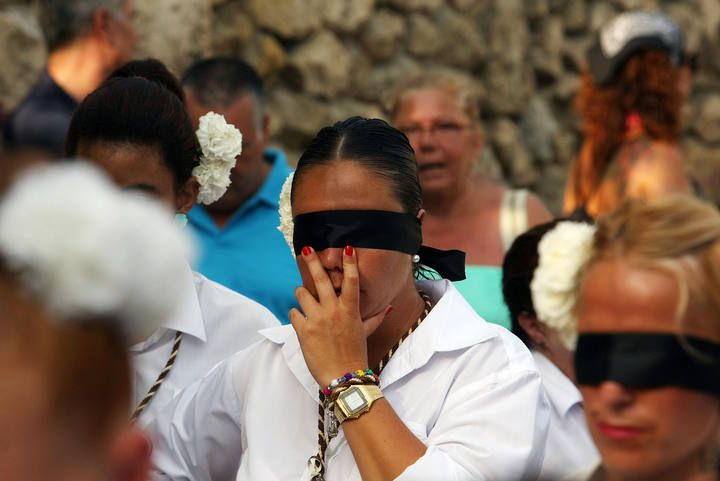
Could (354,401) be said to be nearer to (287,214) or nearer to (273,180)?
(287,214)

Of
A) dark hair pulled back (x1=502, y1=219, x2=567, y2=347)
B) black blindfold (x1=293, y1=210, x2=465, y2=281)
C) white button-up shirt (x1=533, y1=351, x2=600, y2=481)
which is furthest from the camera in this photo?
dark hair pulled back (x1=502, y1=219, x2=567, y2=347)

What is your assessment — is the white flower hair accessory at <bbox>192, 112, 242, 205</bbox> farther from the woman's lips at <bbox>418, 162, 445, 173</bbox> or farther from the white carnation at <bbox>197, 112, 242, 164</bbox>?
A: the woman's lips at <bbox>418, 162, 445, 173</bbox>

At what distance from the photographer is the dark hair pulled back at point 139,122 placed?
113 inches

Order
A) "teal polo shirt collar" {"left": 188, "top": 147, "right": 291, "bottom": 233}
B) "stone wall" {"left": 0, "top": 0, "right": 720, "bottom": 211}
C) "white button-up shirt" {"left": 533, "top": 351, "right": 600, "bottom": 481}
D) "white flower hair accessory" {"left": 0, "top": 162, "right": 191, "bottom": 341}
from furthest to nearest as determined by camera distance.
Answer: "stone wall" {"left": 0, "top": 0, "right": 720, "bottom": 211} → "teal polo shirt collar" {"left": 188, "top": 147, "right": 291, "bottom": 233} → "white button-up shirt" {"left": 533, "top": 351, "right": 600, "bottom": 481} → "white flower hair accessory" {"left": 0, "top": 162, "right": 191, "bottom": 341}

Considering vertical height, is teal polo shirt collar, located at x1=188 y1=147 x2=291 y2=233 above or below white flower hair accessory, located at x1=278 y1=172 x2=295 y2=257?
below

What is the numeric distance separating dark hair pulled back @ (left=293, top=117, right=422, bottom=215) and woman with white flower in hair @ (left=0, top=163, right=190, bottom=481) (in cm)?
133

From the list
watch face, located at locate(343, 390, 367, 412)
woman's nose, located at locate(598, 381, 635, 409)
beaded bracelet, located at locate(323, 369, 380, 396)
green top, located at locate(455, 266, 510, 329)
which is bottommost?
green top, located at locate(455, 266, 510, 329)

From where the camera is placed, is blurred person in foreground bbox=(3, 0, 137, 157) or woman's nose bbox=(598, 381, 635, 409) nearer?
woman's nose bbox=(598, 381, 635, 409)

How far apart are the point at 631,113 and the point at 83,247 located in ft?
12.6

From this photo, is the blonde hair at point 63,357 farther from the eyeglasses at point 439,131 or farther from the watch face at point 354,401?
the eyeglasses at point 439,131

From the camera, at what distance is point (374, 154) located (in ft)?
8.15

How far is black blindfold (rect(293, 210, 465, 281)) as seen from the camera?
2389mm

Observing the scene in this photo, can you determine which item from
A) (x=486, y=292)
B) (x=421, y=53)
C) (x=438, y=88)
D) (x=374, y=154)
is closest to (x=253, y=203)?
(x=438, y=88)

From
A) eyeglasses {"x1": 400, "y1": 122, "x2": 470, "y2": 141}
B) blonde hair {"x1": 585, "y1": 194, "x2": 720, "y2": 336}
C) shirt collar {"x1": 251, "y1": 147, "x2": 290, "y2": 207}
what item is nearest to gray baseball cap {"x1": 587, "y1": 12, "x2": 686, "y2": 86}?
eyeglasses {"x1": 400, "y1": 122, "x2": 470, "y2": 141}
